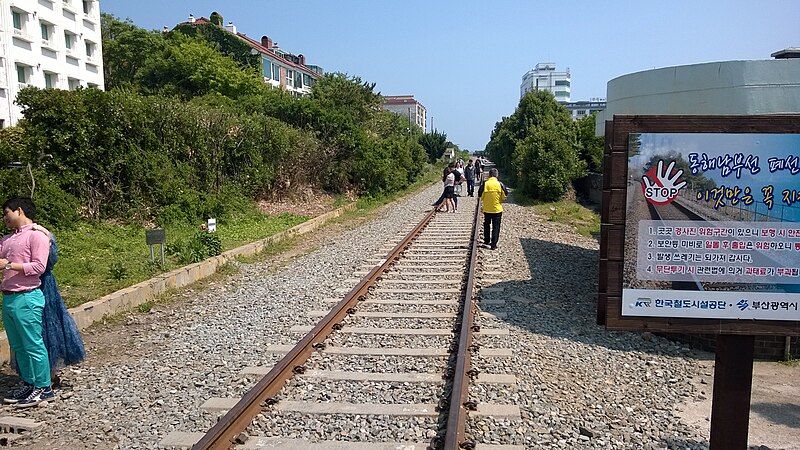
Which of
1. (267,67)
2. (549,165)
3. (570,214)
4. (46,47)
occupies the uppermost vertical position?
(267,67)

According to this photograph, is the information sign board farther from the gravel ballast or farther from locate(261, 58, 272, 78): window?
locate(261, 58, 272, 78): window

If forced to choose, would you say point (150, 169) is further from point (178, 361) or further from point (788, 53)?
point (788, 53)

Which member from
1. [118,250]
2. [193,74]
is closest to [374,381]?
[118,250]

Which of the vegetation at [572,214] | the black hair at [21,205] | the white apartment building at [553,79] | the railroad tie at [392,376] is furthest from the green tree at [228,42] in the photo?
the white apartment building at [553,79]

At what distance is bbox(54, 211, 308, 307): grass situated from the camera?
26.6ft

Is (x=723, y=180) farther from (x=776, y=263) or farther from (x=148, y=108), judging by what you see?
(x=148, y=108)

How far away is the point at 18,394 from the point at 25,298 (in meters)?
0.84

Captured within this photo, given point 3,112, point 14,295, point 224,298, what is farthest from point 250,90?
point 14,295

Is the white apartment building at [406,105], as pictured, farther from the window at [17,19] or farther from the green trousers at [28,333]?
the green trousers at [28,333]

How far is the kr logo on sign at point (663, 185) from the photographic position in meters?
3.32

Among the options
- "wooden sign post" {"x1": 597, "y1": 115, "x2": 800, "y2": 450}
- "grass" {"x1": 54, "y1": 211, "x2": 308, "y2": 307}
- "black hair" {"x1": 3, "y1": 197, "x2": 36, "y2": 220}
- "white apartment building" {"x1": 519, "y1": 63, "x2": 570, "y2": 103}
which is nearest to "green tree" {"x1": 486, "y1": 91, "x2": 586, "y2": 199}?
"grass" {"x1": 54, "y1": 211, "x2": 308, "y2": 307}

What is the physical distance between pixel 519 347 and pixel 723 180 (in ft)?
10.1

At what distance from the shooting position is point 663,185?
3330mm

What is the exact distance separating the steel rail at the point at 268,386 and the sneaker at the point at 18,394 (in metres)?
1.89
